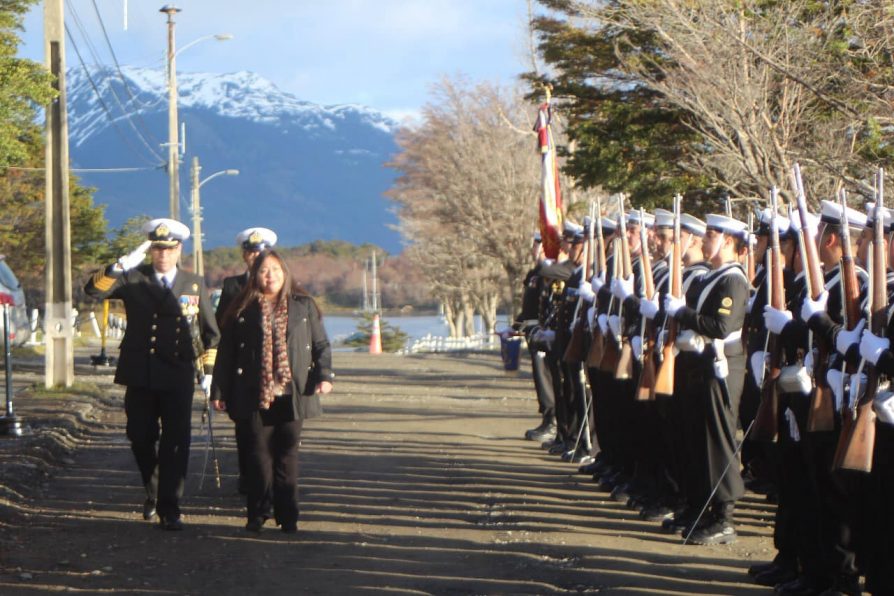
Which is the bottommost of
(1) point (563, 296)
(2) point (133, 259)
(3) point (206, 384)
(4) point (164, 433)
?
(4) point (164, 433)

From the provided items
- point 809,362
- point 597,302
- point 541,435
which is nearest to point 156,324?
point 597,302

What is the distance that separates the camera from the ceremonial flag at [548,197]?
55.6 ft

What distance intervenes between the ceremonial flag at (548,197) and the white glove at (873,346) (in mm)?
10263

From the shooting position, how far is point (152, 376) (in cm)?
998

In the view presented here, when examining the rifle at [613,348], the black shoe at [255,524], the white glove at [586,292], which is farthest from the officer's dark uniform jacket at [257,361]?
the white glove at [586,292]

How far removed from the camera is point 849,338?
263 inches

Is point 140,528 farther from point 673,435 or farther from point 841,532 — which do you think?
point 841,532

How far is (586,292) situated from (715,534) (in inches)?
156

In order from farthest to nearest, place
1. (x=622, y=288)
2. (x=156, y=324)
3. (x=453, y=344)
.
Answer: (x=453, y=344) → (x=622, y=288) → (x=156, y=324)

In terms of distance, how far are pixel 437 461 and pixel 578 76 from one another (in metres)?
9.91

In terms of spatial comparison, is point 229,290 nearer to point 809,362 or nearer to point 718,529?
point 718,529

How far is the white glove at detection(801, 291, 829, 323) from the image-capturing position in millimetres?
7184

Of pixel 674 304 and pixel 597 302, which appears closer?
pixel 674 304

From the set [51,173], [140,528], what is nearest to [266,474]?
[140,528]
